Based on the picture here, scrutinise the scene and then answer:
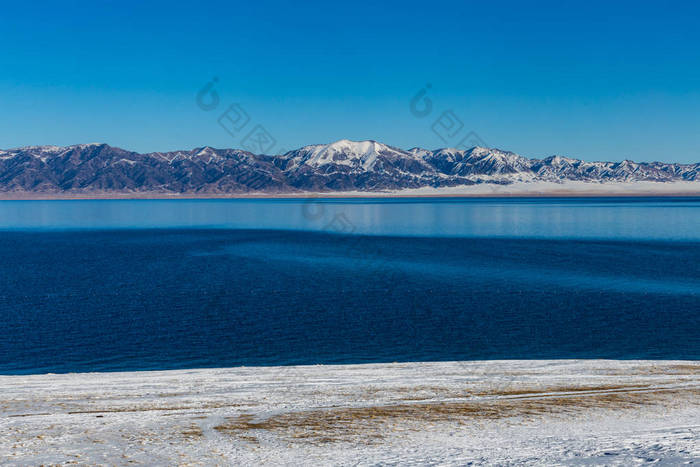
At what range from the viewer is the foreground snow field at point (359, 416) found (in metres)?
13.3

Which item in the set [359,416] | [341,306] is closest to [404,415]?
[359,416]

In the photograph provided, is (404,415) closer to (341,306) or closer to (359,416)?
(359,416)

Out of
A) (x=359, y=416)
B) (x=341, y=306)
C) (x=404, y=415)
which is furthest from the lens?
(x=341, y=306)

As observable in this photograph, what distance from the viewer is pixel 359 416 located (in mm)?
16484

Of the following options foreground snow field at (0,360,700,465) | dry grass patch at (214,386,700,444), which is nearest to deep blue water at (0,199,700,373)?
foreground snow field at (0,360,700,465)

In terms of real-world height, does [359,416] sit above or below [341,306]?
above

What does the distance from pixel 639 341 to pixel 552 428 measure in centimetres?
1995

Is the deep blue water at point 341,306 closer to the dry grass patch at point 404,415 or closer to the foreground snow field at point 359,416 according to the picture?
the foreground snow field at point 359,416

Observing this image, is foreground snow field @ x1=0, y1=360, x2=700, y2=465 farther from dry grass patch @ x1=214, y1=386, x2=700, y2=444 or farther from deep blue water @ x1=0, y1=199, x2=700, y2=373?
deep blue water @ x1=0, y1=199, x2=700, y2=373

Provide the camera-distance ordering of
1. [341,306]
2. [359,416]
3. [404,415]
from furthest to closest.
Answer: [341,306], [404,415], [359,416]

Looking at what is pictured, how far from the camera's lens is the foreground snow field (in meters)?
13.3

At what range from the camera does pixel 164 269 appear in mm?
63875

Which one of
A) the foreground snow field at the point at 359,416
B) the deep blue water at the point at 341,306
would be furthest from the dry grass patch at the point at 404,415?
the deep blue water at the point at 341,306

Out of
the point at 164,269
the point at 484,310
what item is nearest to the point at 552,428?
the point at 484,310
